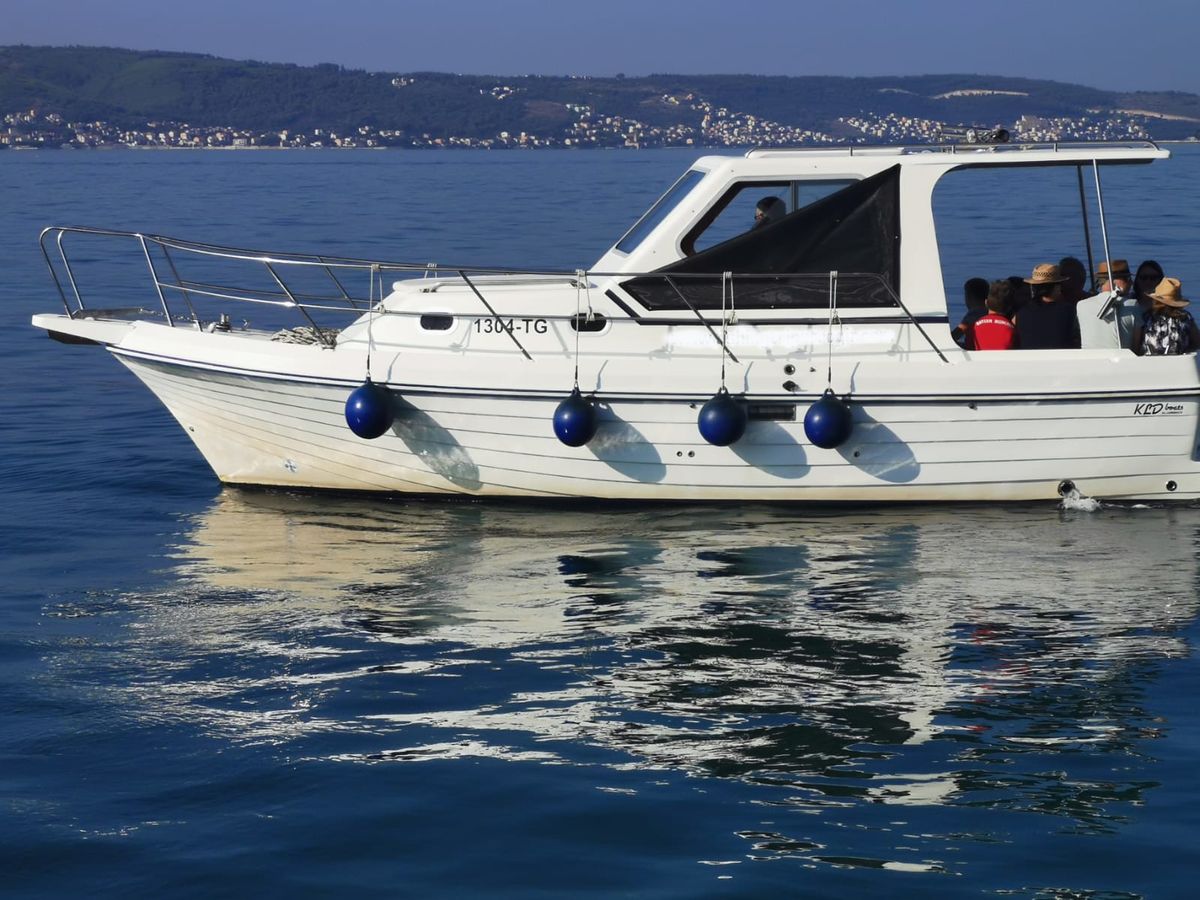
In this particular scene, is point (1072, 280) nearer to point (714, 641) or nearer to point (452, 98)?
point (714, 641)

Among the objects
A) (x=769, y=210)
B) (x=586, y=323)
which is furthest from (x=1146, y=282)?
(x=586, y=323)

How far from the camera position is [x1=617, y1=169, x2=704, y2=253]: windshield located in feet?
32.6

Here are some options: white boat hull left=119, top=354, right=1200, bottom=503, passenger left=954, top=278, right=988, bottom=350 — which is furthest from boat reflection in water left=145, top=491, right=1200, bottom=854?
passenger left=954, top=278, right=988, bottom=350

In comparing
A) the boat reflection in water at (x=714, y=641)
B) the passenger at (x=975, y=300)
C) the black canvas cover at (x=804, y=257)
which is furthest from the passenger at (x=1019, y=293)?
the boat reflection in water at (x=714, y=641)

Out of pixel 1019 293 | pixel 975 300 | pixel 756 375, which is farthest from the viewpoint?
pixel 1019 293

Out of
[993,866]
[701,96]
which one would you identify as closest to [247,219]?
[993,866]

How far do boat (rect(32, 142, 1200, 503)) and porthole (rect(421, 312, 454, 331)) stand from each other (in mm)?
17

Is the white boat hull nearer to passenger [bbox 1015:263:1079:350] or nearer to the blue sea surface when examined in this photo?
the blue sea surface

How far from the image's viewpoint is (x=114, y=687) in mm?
6770

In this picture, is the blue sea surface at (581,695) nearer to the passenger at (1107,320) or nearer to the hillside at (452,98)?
the passenger at (1107,320)

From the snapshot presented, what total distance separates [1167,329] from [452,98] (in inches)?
5705

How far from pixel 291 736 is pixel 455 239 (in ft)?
74.7

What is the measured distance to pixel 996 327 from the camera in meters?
9.64

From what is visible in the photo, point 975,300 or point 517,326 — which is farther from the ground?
point 975,300
